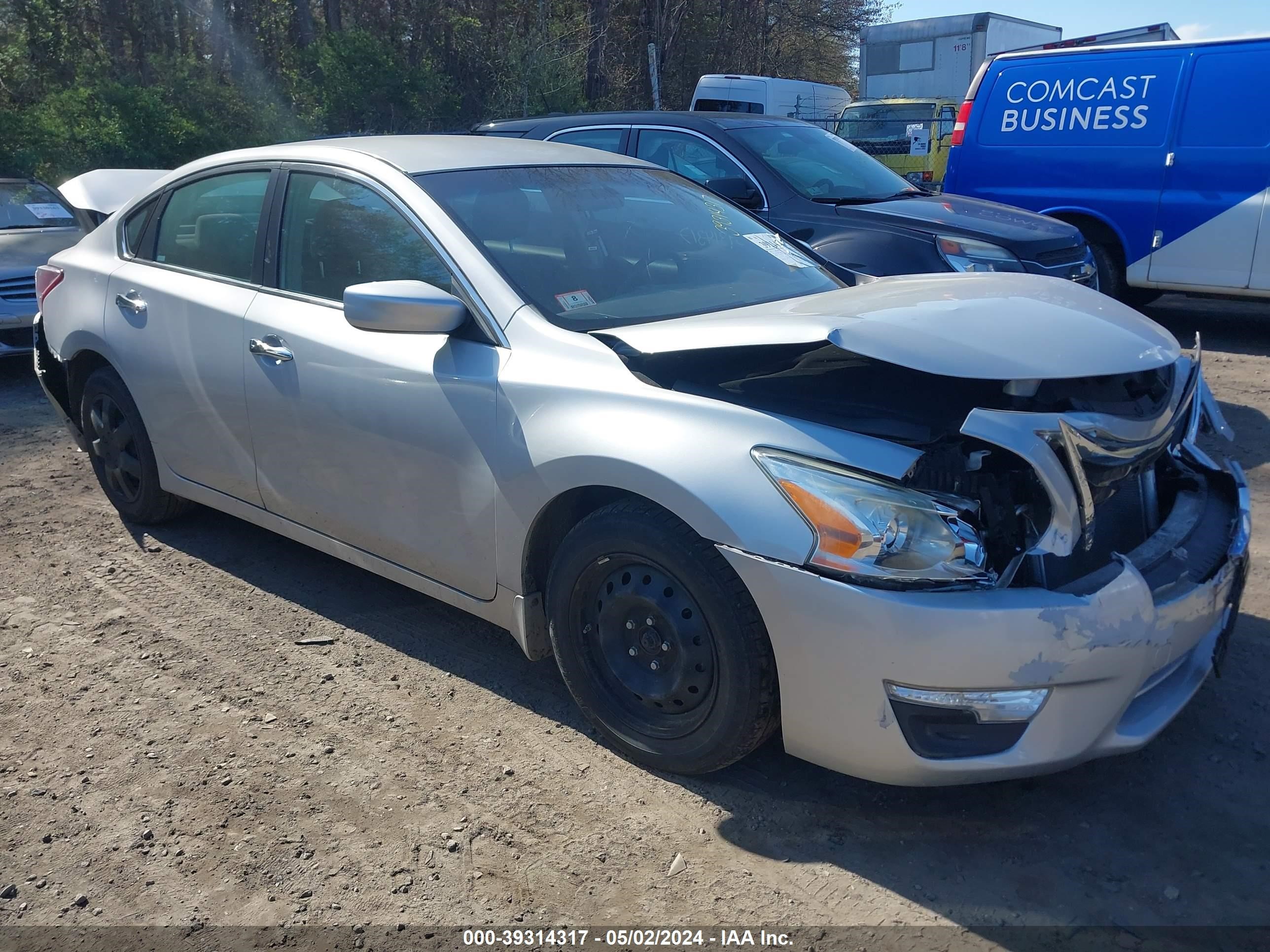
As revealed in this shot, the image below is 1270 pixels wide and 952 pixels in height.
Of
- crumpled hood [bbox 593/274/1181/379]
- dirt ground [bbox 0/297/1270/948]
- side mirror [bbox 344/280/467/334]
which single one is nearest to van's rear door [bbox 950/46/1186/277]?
dirt ground [bbox 0/297/1270/948]

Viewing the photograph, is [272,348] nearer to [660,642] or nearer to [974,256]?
[660,642]

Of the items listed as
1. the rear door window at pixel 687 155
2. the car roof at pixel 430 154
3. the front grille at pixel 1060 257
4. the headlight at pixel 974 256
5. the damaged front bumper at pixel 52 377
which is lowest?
the damaged front bumper at pixel 52 377

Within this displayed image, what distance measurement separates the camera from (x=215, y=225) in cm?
421

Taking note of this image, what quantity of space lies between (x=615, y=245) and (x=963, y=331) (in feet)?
4.44

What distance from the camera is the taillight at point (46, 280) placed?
4836 millimetres

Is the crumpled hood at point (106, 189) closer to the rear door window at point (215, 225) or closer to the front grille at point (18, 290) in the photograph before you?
the rear door window at point (215, 225)

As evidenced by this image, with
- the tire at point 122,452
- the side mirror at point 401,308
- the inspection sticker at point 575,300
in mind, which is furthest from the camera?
the tire at point 122,452

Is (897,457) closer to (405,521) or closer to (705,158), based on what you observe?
(405,521)

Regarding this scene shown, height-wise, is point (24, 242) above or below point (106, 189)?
below

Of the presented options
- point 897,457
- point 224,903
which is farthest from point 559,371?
point 224,903

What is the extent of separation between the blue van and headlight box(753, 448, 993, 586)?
6594mm

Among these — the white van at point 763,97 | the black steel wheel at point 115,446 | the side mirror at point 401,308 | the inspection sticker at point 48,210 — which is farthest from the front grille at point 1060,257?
the white van at point 763,97

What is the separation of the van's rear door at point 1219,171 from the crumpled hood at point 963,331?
5446 millimetres

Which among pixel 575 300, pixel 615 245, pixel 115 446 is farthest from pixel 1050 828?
pixel 115 446
